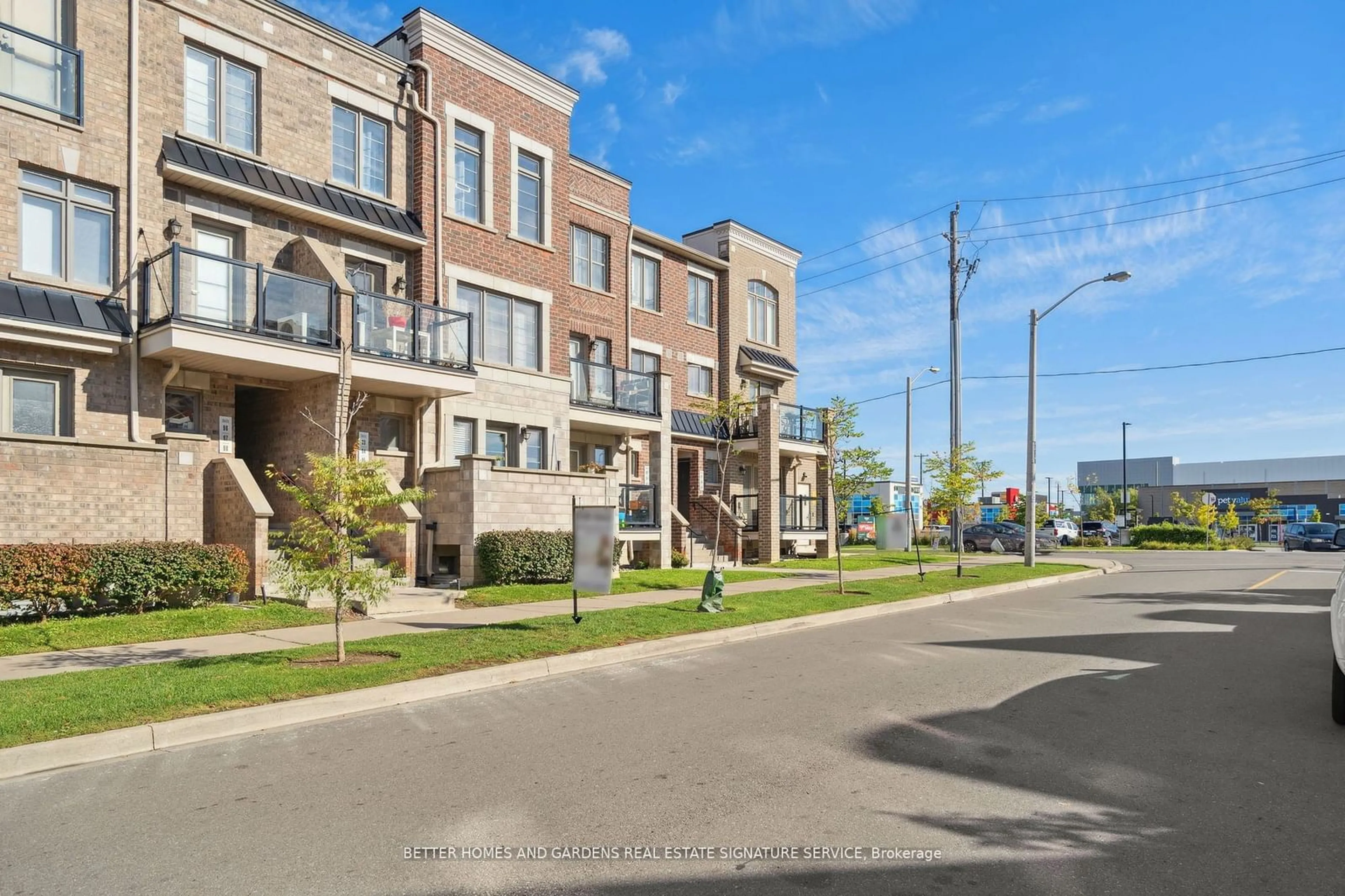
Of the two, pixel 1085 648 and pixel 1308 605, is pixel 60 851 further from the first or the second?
pixel 1308 605

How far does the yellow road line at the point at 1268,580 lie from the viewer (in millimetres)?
21328

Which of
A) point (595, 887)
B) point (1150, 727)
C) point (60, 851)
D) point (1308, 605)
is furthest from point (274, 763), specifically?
point (1308, 605)

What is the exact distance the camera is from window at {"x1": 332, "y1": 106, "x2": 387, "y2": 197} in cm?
1830

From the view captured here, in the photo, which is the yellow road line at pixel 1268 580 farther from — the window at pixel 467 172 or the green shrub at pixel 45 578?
the green shrub at pixel 45 578

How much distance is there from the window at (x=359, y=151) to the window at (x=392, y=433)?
466 cm

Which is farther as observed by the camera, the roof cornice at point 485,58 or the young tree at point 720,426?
the young tree at point 720,426

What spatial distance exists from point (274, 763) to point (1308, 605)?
18578 mm

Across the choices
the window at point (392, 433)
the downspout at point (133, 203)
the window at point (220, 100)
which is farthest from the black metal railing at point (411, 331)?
the window at point (220, 100)

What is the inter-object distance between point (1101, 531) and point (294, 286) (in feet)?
176

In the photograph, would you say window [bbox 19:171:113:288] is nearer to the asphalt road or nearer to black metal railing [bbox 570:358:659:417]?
black metal railing [bbox 570:358:659:417]

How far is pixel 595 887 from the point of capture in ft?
13.7

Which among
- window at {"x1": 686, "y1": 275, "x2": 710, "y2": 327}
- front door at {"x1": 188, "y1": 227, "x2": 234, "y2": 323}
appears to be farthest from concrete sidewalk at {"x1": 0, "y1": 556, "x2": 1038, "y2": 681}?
window at {"x1": 686, "y1": 275, "x2": 710, "y2": 327}

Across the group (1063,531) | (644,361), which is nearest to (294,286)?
(644,361)

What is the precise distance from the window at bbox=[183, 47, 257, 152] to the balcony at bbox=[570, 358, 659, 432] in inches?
332
